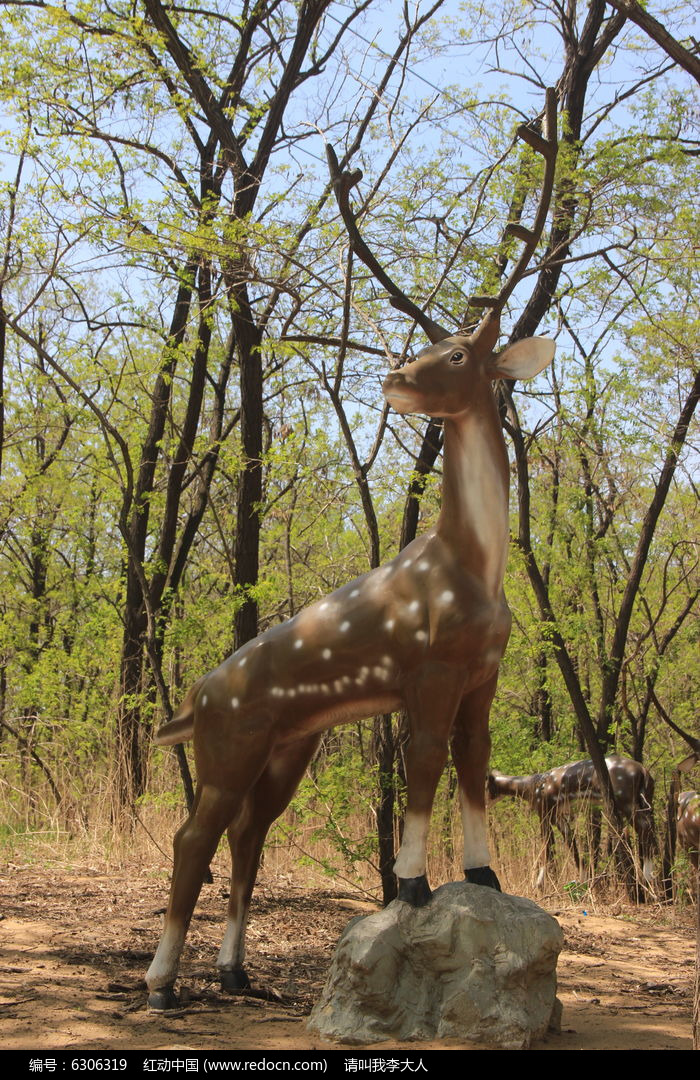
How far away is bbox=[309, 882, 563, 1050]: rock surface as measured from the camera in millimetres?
3303

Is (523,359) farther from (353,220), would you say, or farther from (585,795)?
(585,795)

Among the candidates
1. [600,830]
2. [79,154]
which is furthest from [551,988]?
[79,154]

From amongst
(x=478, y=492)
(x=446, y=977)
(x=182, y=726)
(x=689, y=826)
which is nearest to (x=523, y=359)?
(x=478, y=492)

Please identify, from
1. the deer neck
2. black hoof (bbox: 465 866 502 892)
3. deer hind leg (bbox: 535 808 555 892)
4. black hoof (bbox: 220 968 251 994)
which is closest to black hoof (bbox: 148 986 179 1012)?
black hoof (bbox: 220 968 251 994)

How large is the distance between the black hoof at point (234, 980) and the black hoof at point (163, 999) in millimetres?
292

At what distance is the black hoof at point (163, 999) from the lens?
3.76 m

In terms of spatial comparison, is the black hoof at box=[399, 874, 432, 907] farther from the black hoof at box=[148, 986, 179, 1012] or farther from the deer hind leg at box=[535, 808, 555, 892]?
the deer hind leg at box=[535, 808, 555, 892]

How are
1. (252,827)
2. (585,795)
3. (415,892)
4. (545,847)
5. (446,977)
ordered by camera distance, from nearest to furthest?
(446,977)
(415,892)
(252,827)
(545,847)
(585,795)

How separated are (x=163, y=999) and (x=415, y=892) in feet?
3.61

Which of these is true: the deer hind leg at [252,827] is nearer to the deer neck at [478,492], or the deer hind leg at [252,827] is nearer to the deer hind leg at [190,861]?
the deer hind leg at [190,861]

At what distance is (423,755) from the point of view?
11.4 feet

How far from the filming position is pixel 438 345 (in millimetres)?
3732
